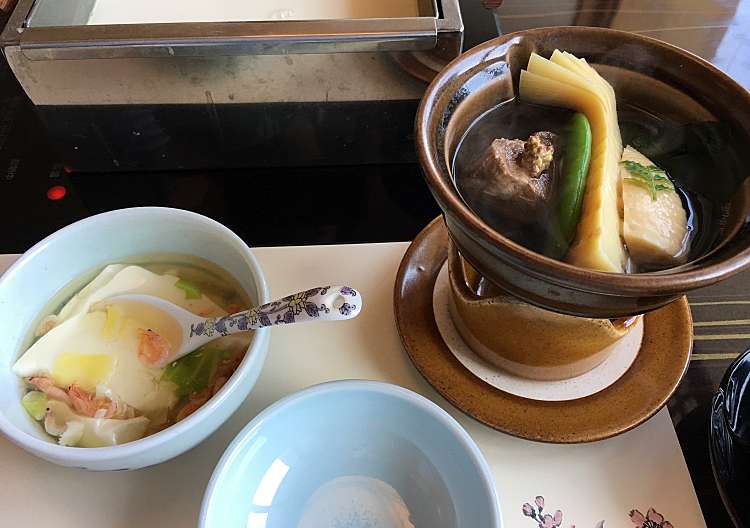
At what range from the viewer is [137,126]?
41.2 inches

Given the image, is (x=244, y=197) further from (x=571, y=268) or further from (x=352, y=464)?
(x=571, y=268)

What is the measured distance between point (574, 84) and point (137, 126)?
2.24ft

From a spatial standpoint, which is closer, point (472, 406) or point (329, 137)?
point (472, 406)

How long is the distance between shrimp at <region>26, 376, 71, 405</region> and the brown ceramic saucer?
380mm

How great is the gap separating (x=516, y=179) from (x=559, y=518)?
1.19ft

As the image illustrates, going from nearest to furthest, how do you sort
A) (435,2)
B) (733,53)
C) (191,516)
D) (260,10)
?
1. (191,516)
2. (435,2)
3. (260,10)
4. (733,53)

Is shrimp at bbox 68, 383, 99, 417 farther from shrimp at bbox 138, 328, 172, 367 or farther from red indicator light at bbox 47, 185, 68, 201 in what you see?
red indicator light at bbox 47, 185, 68, 201

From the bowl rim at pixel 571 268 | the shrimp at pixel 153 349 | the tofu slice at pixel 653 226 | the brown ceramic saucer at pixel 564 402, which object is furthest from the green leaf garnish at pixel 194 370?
the tofu slice at pixel 653 226

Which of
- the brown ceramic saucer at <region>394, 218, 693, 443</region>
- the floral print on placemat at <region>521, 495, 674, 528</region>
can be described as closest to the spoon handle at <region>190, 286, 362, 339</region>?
the brown ceramic saucer at <region>394, 218, 693, 443</region>

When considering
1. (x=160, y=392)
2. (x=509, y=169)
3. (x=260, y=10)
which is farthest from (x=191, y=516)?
(x=260, y=10)

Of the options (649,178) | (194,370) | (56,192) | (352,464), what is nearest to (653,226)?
(649,178)

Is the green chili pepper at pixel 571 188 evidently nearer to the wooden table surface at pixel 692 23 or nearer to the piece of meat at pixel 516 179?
the piece of meat at pixel 516 179

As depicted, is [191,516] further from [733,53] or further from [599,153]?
[733,53]

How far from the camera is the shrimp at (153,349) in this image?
2.43 ft
